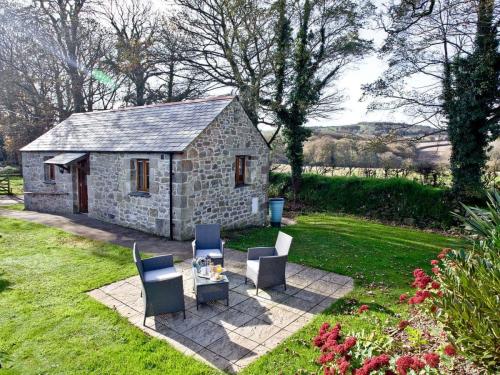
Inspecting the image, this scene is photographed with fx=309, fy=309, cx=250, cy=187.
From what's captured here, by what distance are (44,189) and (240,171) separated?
34.9 ft

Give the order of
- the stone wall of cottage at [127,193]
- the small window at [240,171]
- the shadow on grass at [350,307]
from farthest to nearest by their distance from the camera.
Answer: the small window at [240,171] → the stone wall of cottage at [127,193] → the shadow on grass at [350,307]

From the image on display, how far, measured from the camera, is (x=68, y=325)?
5.06 meters

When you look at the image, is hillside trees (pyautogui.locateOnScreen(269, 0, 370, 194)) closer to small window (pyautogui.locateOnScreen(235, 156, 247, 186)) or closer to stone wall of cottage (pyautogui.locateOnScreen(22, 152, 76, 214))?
small window (pyautogui.locateOnScreen(235, 156, 247, 186))

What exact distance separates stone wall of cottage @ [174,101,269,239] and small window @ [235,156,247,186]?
17 cm

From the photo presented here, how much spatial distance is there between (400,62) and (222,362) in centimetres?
1461

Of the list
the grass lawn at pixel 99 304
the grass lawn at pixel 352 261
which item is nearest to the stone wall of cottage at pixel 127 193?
the grass lawn at pixel 99 304

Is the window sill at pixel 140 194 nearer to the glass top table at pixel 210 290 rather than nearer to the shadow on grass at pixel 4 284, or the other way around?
the shadow on grass at pixel 4 284

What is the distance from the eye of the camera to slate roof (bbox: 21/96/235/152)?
1059 centimetres

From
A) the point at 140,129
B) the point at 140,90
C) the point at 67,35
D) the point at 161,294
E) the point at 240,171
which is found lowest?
the point at 161,294

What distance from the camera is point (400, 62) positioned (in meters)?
14.0

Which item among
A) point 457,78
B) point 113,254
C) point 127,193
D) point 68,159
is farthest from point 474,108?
point 68,159

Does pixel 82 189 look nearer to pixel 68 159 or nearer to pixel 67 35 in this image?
pixel 68 159

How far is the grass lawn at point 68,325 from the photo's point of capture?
13.6ft

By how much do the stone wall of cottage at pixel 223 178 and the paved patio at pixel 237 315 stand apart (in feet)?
11.1
